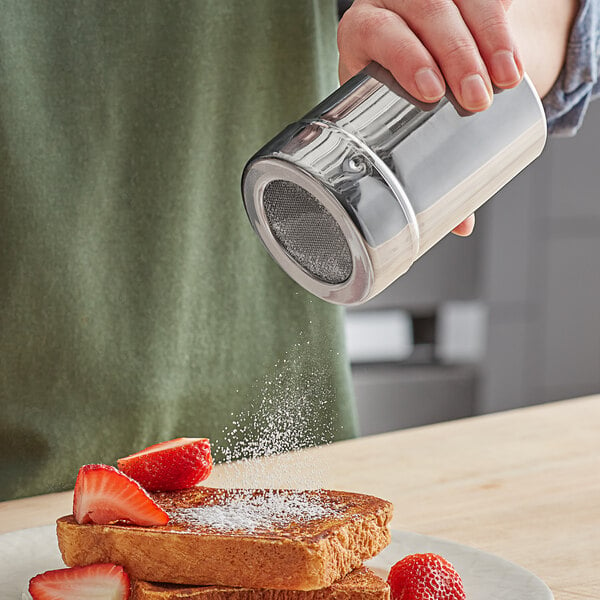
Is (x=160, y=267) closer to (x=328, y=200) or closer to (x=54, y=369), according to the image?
(x=54, y=369)

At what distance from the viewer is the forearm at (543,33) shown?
1.08 metres

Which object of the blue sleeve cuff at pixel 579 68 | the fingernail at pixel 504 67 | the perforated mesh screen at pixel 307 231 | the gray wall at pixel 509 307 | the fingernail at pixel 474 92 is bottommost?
the gray wall at pixel 509 307

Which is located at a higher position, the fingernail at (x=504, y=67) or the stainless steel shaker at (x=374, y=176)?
the fingernail at (x=504, y=67)

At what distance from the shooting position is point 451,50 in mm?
675

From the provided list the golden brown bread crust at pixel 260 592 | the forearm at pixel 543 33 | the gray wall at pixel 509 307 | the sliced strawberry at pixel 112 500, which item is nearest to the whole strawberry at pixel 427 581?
the golden brown bread crust at pixel 260 592

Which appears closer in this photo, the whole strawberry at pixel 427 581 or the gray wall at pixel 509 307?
the whole strawberry at pixel 427 581

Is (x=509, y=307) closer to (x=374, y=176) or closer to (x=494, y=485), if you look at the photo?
(x=494, y=485)

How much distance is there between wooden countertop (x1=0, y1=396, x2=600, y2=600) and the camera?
903mm

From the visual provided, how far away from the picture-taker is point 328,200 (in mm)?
627

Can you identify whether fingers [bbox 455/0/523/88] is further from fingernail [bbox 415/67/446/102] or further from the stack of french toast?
the stack of french toast

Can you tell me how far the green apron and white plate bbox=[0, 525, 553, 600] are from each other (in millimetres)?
196

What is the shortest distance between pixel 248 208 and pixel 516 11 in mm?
518

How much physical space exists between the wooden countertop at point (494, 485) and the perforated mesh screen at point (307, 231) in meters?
0.32

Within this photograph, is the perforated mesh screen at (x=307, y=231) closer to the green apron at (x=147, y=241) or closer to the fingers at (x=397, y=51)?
the fingers at (x=397, y=51)
